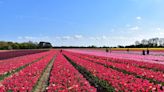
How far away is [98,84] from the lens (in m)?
12.1

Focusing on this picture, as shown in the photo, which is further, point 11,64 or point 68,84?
point 11,64

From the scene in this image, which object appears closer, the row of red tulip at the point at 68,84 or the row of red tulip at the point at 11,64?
the row of red tulip at the point at 68,84

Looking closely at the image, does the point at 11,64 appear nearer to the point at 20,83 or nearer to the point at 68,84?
the point at 20,83

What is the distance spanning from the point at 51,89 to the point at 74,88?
0.67 meters

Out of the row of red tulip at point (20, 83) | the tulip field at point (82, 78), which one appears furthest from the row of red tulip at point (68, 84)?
the row of red tulip at point (20, 83)

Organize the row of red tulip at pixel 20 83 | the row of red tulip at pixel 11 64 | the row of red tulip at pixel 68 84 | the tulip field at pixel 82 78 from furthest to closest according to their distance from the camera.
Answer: the row of red tulip at pixel 11 64, the row of red tulip at pixel 20 83, the tulip field at pixel 82 78, the row of red tulip at pixel 68 84

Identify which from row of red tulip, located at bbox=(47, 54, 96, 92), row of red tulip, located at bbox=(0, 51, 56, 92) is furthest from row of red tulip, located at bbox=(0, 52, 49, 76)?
row of red tulip, located at bbox=(47, 54, 96, 92)

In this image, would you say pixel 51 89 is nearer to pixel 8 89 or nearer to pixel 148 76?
pixel 8 89

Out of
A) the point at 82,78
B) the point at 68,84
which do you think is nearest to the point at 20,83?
the point at 68,84

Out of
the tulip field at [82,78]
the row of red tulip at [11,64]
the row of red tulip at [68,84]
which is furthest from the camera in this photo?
the row of red tulip at [11,64]

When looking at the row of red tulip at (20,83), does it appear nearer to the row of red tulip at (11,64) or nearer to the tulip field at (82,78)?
the tulip field at (82,78)

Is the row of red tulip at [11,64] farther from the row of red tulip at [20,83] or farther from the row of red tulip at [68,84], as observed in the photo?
the row of red tulip at [68,84]

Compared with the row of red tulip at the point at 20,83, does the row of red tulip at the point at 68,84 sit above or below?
above

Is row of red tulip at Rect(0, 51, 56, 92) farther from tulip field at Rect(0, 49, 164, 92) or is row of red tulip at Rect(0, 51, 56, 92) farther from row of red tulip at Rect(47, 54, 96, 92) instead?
row of red tulip at Rect(47, 54, 96, 92)
